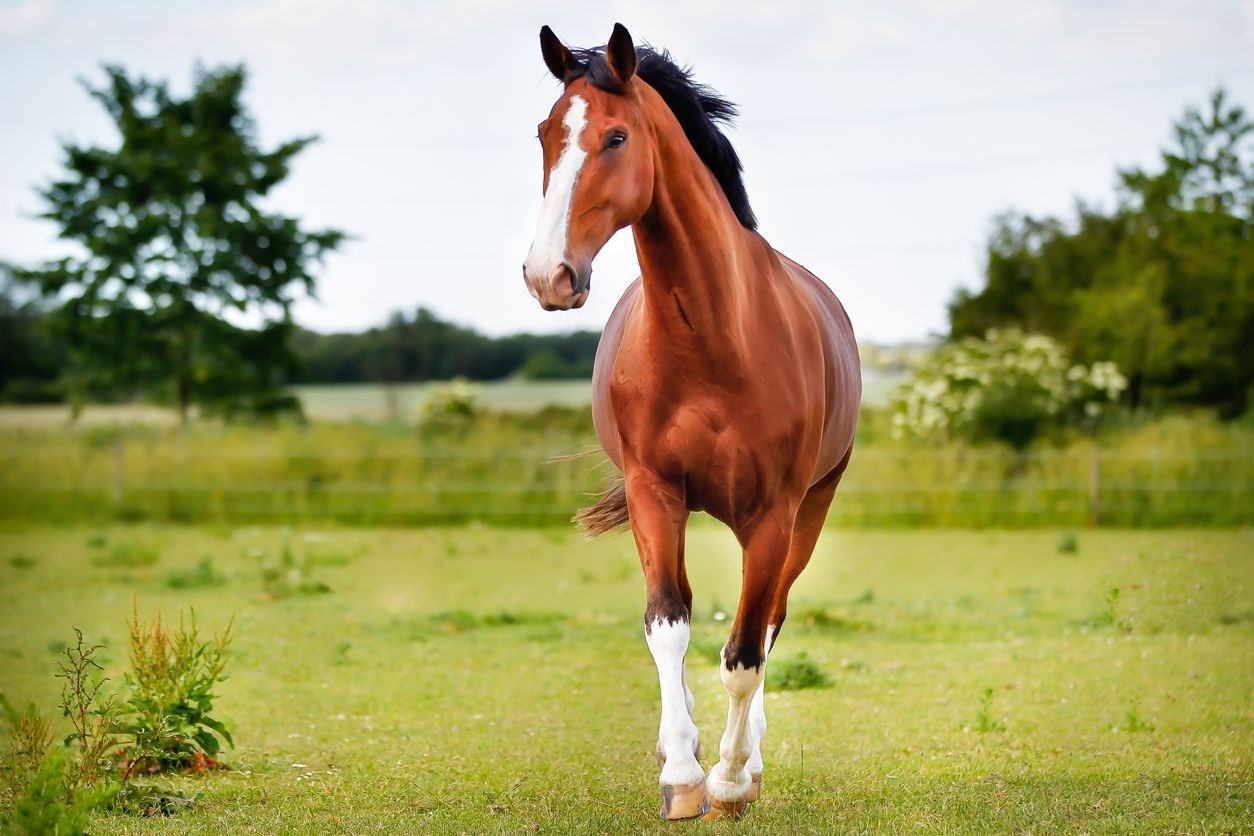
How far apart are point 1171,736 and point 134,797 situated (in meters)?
4.63

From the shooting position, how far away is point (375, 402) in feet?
123

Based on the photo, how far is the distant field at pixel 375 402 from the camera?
1181 inches

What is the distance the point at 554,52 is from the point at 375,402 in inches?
1345

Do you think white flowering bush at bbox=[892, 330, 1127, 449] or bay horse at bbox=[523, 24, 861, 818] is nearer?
bay horse at bbox=[523, 24, 861, 818]

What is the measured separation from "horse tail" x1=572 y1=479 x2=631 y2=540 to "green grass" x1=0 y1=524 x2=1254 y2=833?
104 centimetres

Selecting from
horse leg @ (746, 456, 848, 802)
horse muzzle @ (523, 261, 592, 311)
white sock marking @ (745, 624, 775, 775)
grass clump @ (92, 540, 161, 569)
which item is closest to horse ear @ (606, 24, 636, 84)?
horse muzzle @ (523, 261, 592, 311)

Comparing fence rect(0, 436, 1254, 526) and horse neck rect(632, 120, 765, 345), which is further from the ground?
horse neck rect(632, 120, 765, 345)

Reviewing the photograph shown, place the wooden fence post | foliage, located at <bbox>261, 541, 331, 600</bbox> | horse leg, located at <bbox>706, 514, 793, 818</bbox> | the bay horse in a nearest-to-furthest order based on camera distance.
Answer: the bay horse → horse leg, located at <bbox>706, 514, 793, 818</bbox> → foliage, located at <bbox>261, 541, 331, 600</bbox> → the wooden fence post

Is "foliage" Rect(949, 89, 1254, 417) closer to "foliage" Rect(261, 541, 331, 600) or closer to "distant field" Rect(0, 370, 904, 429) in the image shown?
"distant field" Rect(0, 370, 904, 429)

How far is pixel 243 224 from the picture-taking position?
97.7 feet

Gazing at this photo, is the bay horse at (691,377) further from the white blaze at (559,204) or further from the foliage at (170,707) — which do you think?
the foliage at (170,707)

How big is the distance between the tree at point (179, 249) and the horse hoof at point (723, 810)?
87.2 feet

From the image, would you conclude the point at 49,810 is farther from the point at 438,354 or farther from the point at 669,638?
the point at 438,354

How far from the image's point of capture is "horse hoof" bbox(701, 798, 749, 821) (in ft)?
15.0
